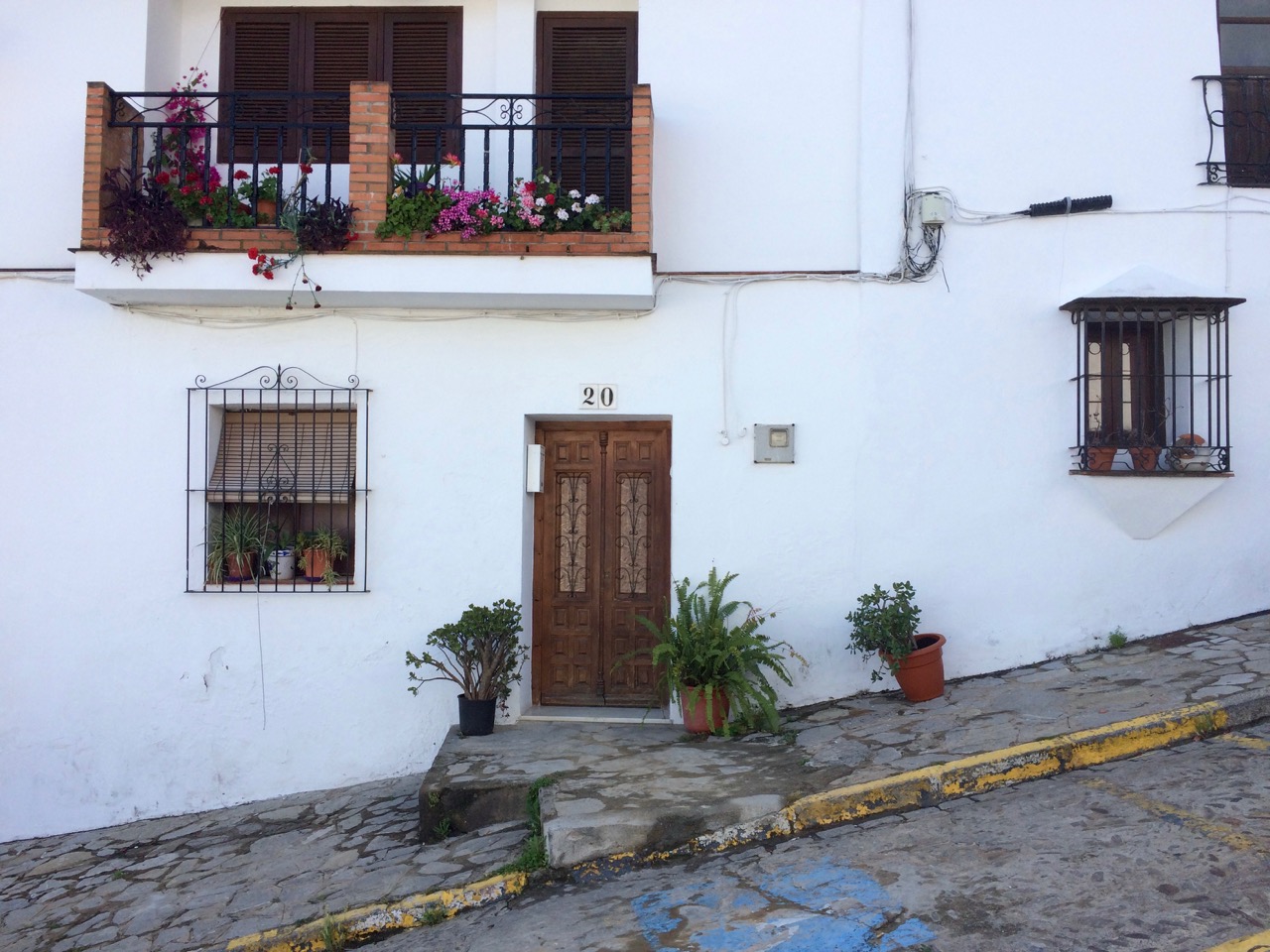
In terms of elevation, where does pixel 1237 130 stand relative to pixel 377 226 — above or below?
above

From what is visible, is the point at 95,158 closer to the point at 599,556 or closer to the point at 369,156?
the point at 369,156

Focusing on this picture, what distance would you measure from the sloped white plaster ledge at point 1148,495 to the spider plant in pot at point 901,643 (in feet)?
5.23

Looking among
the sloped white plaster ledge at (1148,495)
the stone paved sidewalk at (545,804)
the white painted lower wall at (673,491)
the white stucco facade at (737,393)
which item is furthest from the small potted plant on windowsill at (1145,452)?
the stone paved sidewalk at (545,804)

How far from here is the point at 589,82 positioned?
7793 mm

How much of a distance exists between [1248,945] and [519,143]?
258 inches

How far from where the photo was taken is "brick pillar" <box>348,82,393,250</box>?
6.79m

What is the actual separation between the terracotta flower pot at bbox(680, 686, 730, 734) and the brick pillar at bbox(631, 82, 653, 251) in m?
3.07

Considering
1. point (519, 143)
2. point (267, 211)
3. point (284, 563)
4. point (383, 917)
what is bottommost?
point (383, 917)

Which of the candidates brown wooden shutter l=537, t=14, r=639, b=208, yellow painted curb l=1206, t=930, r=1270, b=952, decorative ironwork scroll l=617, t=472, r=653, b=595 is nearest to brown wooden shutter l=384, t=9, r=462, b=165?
brown wooden shutter l=537, t=14, r=639, b=208

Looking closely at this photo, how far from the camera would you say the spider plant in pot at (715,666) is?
21.1 ft

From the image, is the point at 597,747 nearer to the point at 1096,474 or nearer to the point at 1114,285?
the point at 1096,474

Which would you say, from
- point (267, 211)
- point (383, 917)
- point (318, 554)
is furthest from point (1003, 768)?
point (267, 211)

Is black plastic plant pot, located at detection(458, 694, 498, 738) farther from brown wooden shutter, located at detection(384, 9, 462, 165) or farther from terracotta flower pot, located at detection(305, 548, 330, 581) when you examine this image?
brown wooden shutter, located at detection(384, 9, 462, 165)

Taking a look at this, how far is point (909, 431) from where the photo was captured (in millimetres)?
7105
